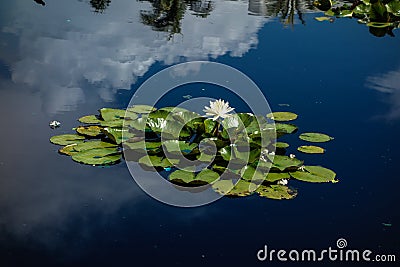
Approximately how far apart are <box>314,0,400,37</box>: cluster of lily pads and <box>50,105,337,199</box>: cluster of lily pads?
2219 millimetres

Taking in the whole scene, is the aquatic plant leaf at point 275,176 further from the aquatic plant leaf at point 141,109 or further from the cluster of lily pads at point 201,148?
the aquatic plant leaf at point 141,109

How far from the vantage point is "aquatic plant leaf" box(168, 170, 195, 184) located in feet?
6.43

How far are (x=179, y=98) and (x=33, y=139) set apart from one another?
2.57 ft

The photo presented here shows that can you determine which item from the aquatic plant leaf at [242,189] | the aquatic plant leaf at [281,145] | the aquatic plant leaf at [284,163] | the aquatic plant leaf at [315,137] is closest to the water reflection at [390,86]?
the aquatic plant leaf at [315,137]

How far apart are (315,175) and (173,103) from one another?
2.86 ft

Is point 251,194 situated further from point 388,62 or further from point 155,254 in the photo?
point 388,62

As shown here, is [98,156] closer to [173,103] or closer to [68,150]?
[68,150]

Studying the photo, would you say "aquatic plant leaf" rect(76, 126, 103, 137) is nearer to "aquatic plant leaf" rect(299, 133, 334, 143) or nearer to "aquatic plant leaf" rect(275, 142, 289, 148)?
"aquatic plant leaf" rect(275, 142, 289, 148)

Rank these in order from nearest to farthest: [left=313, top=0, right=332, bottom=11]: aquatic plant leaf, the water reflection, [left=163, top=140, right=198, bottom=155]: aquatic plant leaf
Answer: [left=163, top=140, right=198, bottom=155]: aquatic plant leaf, the water reflection, [left=313, top=0, right=332, bottom=11]: aquatic plant leaf

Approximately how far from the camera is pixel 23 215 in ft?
5.75

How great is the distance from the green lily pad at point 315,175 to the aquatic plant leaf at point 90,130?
856 millimetres

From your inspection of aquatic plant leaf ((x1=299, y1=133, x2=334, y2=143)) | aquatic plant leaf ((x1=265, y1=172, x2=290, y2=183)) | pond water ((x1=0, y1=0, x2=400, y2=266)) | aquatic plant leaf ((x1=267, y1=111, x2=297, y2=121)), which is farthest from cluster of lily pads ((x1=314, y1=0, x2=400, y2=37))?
aquatic plant leaf ((x1=265, y1=172, x2=290, y2=183))

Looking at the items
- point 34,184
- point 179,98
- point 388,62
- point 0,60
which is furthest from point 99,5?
point 34,184

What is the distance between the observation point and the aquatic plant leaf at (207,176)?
1967 millimetres
